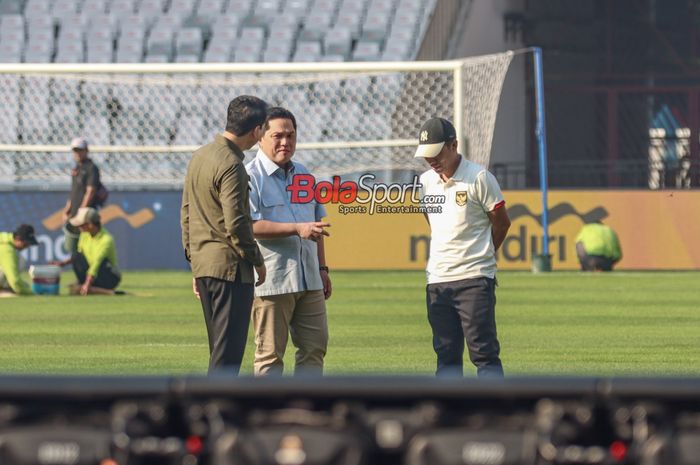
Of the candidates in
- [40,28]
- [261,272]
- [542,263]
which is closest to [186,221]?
[261,272]

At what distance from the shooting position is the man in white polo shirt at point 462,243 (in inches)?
346

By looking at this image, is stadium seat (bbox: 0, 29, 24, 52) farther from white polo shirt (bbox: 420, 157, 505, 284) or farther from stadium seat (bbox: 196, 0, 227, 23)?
white polo shirt (bbox: 420, 157, 505, 284)

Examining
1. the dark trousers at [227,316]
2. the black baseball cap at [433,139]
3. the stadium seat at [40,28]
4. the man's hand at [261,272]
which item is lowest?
the dark trousers at [227,316]

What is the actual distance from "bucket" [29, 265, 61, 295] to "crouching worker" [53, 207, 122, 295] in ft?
1.00

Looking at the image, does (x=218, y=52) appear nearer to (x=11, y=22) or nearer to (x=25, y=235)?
(x=11, y=22)

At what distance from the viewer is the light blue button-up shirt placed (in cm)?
885

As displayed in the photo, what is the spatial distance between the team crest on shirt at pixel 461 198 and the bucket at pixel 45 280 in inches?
474

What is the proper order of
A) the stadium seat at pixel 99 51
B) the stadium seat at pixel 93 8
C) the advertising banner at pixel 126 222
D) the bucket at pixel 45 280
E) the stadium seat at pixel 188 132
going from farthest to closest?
the stadium seat at pixel 93 8
the stadium seat at pixel 99 51
the stadium seat at pixel 188 132
the advertising banner at pixel 126 222
the bucket at pixel 45 280

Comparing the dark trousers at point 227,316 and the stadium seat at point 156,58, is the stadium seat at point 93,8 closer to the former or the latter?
the stadium seat at point 156,58

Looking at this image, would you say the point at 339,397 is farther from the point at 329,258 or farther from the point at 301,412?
the point at 329,258

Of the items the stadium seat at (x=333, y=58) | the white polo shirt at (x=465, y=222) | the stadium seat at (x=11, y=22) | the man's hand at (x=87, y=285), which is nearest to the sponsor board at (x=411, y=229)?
the man's hand at (x=87, y=285)

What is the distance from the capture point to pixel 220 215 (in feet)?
27.3

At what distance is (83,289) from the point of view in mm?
20078

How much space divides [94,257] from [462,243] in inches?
451
